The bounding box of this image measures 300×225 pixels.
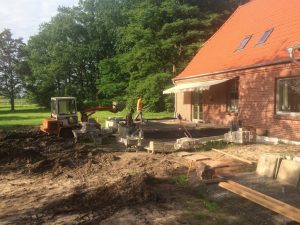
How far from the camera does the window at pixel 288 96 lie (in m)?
13.2

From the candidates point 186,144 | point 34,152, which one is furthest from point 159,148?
point 34,152

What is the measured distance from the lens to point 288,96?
44.5ft

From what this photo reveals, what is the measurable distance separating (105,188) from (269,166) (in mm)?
4044

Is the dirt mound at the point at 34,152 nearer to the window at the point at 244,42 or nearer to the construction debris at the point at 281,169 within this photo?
the construction debris at the point at 281,169

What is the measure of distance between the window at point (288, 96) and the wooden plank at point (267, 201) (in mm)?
6923

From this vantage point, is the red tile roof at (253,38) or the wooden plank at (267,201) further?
the red tile roof at (253,38)

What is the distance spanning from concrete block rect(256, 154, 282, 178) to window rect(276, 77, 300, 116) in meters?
5.03

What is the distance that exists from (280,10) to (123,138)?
10.1 meters

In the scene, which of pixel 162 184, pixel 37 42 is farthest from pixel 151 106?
pixel 37 42

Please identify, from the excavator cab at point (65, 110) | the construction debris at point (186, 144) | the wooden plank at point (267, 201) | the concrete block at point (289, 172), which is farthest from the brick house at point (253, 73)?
the excavator cab at point (65, 110)

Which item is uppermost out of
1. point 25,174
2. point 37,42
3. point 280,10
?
point 37,42

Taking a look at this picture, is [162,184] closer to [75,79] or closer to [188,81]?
[188,81]

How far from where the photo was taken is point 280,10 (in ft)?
57.2

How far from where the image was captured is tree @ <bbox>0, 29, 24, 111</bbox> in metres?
58.0
